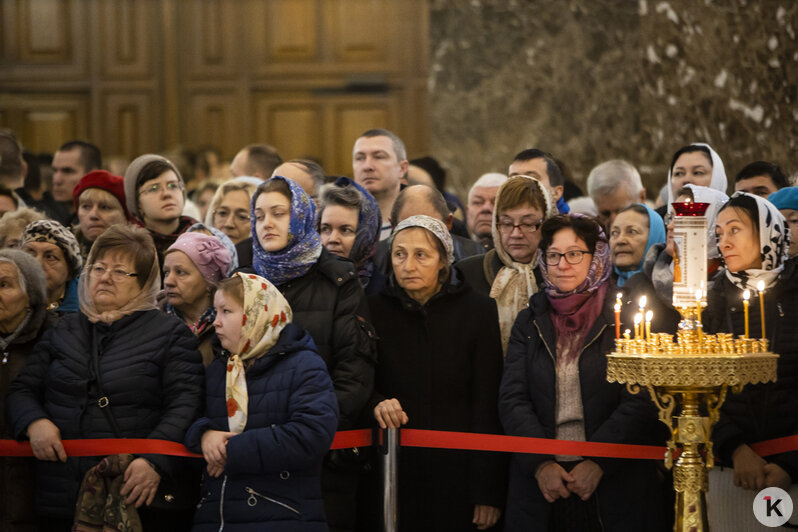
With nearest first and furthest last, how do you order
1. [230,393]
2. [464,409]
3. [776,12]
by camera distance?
[230,393], [464,409], [776,12]

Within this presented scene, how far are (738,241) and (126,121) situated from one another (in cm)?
837

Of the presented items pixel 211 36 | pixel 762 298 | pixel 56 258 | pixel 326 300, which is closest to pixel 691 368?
pixel 762 298

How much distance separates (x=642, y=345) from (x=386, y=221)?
2.50 metres

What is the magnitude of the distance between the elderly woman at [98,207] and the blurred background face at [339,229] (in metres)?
1.30

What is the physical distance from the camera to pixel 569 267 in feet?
14.7

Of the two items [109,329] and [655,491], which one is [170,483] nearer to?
[109,329]

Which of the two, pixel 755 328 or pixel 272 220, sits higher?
pixel 272 220

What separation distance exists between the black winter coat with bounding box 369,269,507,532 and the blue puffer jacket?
449 mm

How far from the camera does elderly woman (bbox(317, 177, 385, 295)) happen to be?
201 inches

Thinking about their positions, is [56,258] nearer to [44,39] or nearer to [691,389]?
[691,389]

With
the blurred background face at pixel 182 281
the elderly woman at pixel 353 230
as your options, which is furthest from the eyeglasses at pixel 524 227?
the blurred background face at pixel 182 281

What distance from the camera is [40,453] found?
4.25m

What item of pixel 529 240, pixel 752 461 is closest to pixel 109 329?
pixel 529 240

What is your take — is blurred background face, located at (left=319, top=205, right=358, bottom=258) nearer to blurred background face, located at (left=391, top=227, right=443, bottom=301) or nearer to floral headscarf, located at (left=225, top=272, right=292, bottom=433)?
blurred background face, located at (left=391, top=227, right=443, bottom=301)
